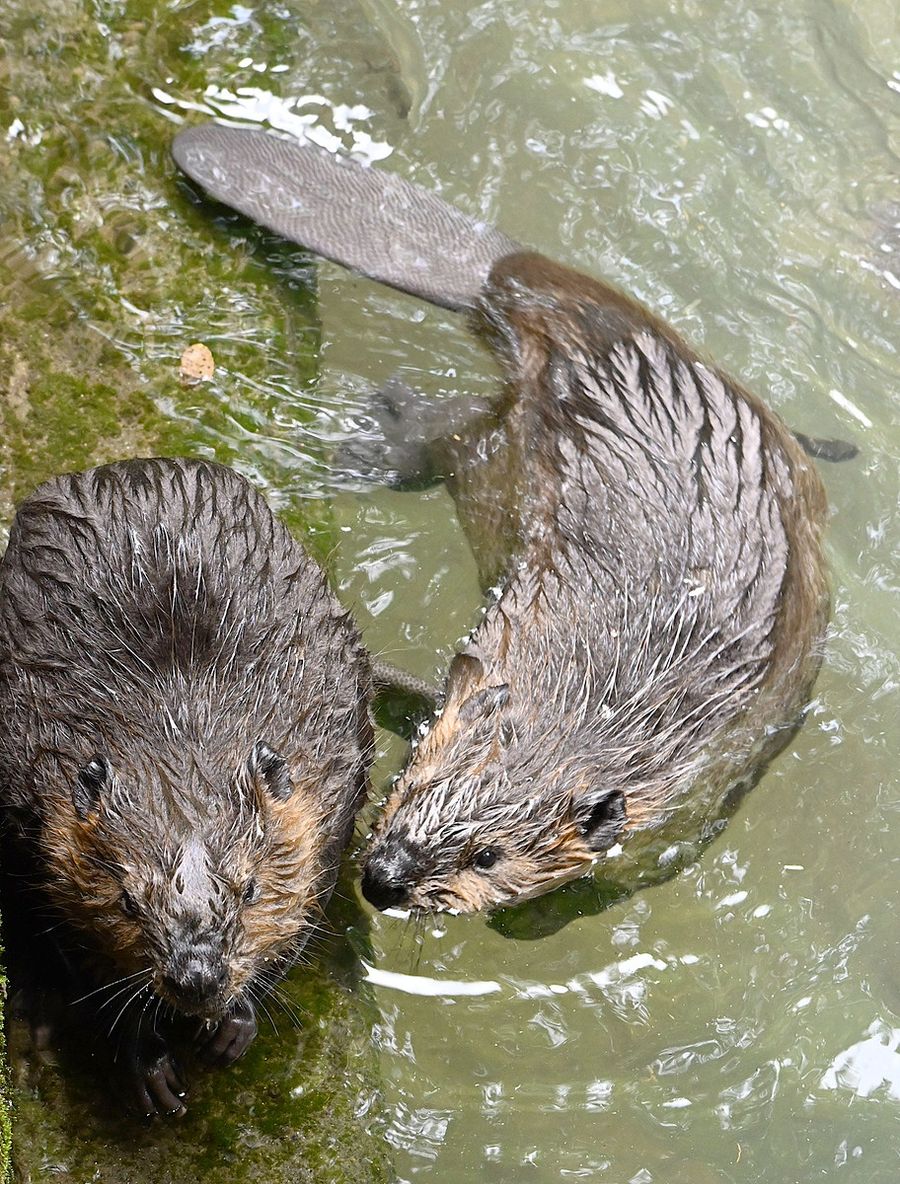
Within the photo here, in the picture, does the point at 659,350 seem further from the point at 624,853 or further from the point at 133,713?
the point at 133,713

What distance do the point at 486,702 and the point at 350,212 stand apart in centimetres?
163

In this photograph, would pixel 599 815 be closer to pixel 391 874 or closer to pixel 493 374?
pixel 391 874

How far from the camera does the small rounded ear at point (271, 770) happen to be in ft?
9.66

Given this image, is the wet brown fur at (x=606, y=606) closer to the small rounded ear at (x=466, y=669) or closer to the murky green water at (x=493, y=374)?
the small rounded ear at (x=466, y=669)

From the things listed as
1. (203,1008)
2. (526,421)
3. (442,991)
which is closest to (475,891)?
(442,991)

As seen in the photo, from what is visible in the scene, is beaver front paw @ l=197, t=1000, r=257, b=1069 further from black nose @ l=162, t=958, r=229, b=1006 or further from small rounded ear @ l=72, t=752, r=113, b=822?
small rounded ear @ l=72, t=752, r=113, b=822

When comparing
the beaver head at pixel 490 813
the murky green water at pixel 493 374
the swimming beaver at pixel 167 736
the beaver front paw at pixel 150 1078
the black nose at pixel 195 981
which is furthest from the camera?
the murky green water at pixel 493 374

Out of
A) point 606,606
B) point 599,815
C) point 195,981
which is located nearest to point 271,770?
point 195,981

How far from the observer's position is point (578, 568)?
3.66m

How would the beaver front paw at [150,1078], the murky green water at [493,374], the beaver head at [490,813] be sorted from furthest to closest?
the murky green water at [493,374] → the beaver head at [490,813] → the beaver front paw at [150,1078]

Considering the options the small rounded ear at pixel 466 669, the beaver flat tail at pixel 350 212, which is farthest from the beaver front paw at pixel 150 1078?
the beaver flat tail at pixel 350 212

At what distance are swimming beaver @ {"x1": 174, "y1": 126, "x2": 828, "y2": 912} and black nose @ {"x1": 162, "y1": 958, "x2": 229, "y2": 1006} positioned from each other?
62 cm

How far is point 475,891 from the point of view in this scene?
337 cm

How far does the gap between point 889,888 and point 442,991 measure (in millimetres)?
1536
